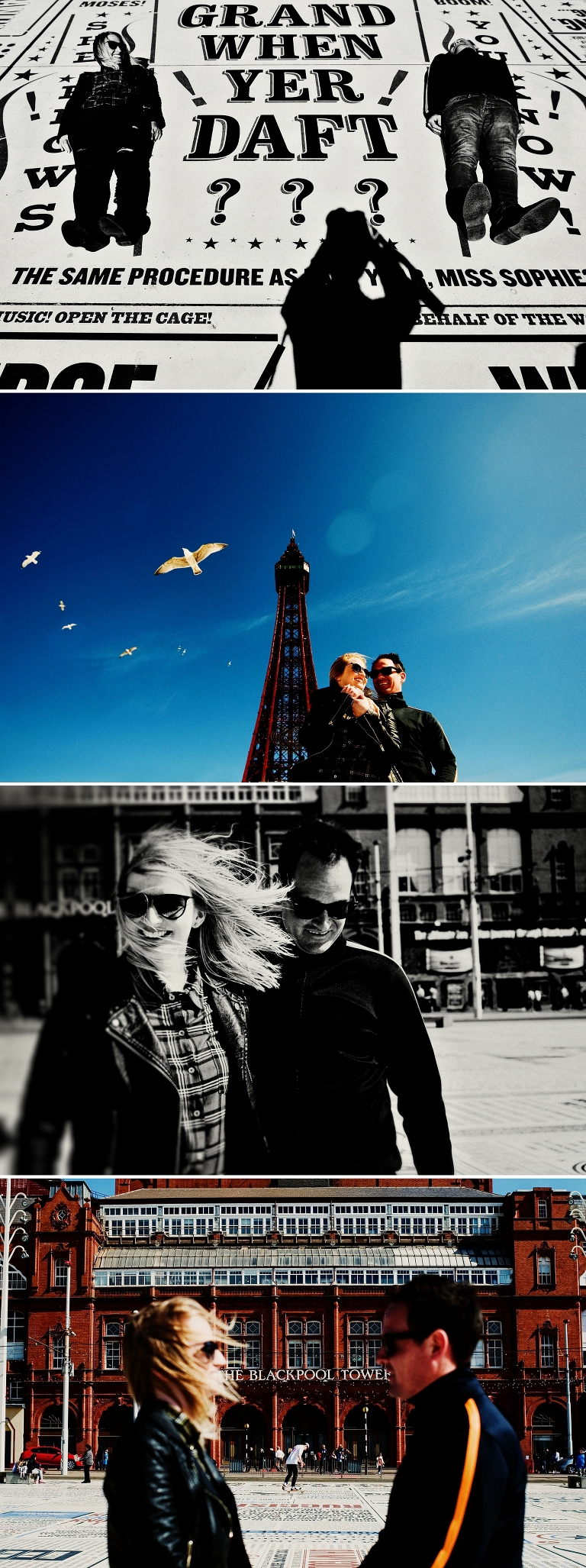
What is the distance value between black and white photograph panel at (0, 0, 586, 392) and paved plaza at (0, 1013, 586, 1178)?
5.38m

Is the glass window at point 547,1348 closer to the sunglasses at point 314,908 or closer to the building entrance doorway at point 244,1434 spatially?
the building entrance doorway at point 244,1434

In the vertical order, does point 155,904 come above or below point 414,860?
below

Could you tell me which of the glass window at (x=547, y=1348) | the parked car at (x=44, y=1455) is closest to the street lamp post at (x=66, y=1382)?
the parked car at (x=44, y=1455)

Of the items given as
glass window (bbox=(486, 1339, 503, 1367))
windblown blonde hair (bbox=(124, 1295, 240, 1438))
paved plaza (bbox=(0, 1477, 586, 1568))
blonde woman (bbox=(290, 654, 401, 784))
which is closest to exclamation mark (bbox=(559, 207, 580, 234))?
blonde woman (bbox=(290, 654, 401, 784))

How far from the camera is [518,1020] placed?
23.5 ft

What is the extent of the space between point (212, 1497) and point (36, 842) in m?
4.66

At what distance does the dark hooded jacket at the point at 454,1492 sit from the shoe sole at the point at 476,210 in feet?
34.0

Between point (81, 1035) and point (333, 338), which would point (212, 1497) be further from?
point (333, 338)

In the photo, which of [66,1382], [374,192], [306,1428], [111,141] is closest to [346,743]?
[374,192]

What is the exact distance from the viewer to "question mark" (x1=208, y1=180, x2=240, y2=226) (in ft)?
35.6

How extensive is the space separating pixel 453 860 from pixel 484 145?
7.60 meters

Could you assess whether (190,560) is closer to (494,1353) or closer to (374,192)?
(374,192)

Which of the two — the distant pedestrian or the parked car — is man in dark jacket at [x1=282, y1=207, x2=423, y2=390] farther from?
the parked car

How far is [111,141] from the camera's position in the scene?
11336mm
